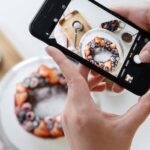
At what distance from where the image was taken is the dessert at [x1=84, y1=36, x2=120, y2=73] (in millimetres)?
511

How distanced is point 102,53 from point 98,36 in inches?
1.0

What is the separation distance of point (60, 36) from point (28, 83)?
0.60ft

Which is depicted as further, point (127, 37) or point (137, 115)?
point (127, 37)

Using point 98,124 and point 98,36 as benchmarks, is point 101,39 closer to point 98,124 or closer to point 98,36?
point 98,36

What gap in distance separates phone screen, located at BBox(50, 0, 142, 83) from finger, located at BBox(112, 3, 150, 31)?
0.07 feet

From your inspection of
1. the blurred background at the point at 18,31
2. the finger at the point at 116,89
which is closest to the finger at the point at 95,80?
the finger at the point at 116,89

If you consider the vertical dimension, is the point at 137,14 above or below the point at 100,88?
above

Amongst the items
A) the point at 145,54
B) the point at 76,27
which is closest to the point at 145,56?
the point at 145,54

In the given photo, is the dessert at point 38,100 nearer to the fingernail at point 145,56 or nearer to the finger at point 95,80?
the finger at point 95,80

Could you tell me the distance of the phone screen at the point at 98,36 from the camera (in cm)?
51

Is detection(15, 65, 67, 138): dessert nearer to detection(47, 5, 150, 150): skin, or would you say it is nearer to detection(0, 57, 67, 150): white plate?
detection(0, 57, 67, 150): white plate

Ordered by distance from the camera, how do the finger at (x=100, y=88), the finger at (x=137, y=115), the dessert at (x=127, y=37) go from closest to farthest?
the finger at (x=137, y=115)
the dessert at (x=127, y=37)
the finger at (x=100, y=88)

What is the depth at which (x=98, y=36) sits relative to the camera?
1.71 feet

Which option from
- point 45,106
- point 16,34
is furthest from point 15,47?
point 45,106
